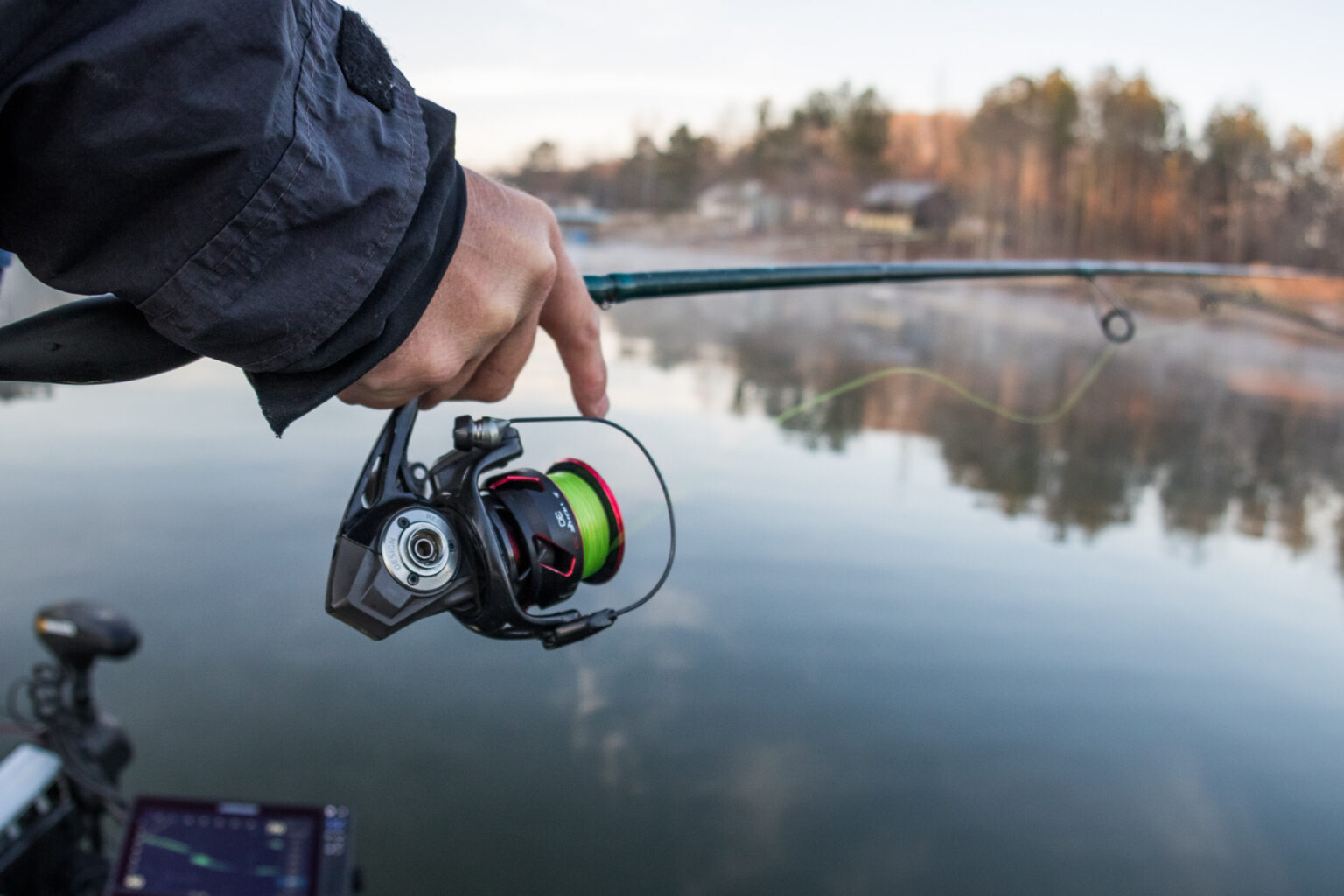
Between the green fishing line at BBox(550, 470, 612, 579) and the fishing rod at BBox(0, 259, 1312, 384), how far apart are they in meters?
0.29

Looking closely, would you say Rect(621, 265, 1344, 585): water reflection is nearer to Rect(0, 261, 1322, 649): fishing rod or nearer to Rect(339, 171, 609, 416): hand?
Rect(0, 261, 1322, 649): fishing rod

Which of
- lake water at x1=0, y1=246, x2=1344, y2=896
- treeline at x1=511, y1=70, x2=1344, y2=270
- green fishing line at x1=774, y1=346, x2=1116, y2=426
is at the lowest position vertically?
lake water at x1=0, y1=246, x2=1344, y2=896

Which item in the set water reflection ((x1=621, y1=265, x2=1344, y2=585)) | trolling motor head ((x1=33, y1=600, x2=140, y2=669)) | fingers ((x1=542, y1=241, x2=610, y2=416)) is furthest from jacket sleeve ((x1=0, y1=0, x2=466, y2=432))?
water reflection ((x1=621, y1=265, x2=1344, y2=585))

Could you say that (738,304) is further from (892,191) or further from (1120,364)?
(892,191)

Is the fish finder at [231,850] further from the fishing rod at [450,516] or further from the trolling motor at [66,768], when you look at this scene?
the fishing rod at [450,516]

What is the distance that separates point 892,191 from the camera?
24969 millimetres

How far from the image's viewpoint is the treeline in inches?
456

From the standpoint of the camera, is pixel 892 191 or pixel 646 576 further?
pixel 892 191

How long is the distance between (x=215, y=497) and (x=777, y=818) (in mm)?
7694

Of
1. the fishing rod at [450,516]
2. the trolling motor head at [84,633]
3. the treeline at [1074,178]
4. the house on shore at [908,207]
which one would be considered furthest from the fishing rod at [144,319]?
the house on shore at [908,207]

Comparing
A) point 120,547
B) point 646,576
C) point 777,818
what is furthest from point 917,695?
point 120,547

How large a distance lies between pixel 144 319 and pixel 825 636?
10.3 meters

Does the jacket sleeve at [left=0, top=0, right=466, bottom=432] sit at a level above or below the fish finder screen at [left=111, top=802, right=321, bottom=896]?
above

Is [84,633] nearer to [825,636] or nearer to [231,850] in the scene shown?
[231,850]
